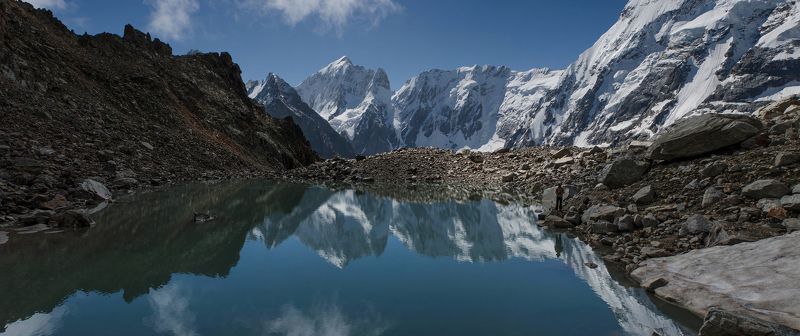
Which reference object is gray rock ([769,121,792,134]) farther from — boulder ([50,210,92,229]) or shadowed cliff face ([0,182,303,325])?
boulder ([50,210,92,229])

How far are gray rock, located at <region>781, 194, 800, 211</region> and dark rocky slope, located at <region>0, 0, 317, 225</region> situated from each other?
Answer: 27122 mm

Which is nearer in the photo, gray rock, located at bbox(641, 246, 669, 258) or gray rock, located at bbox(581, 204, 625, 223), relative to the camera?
gray rock, located at bbox(641, 246, 669, 258)

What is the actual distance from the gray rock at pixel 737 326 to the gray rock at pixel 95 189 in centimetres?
2691

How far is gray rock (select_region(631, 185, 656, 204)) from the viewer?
71.4ft

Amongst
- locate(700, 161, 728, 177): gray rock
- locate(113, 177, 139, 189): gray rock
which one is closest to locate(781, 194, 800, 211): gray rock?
locate(700, 161, 728, 177): gray rock

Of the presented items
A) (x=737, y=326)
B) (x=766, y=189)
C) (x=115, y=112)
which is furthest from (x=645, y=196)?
(x=115, y=112)

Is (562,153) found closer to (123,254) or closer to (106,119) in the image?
(123,254)

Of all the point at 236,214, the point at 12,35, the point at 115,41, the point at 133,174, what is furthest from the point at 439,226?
the point at 115,41

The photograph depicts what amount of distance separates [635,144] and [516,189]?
36.8 ft

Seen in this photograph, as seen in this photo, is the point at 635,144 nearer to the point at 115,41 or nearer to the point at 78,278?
the point at 78,278

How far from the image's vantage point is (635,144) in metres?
35.6

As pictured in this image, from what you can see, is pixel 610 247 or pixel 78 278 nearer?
pixel 78 278

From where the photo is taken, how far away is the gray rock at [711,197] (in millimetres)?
18797

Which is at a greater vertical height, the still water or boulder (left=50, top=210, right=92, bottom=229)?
boulder (left=50, top=210, right=92, bottom=229)
